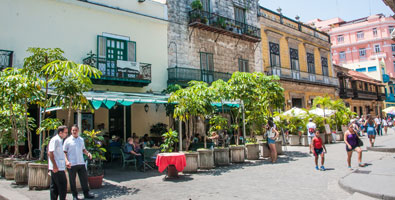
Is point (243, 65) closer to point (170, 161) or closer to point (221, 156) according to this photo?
point (221, 156)

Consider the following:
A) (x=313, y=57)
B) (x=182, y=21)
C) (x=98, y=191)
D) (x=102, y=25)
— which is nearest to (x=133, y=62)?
(x=102, y=25)

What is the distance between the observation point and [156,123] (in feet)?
49.4

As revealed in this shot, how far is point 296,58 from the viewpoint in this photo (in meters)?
24.5

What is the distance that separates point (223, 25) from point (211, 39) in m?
1.16

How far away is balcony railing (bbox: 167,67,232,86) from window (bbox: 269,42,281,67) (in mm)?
6360

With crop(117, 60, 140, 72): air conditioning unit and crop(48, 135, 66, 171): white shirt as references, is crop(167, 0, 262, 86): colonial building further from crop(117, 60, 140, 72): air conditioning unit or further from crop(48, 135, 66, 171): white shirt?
crop(48, 135, 66, 171): white shirt

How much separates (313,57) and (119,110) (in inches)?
774

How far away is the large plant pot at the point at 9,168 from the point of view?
8.05 m

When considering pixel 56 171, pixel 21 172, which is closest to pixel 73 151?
pixel 56 171

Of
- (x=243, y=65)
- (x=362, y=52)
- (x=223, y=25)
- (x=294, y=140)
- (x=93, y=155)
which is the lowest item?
(x=294, y=140)

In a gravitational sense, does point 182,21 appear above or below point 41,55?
Result: above

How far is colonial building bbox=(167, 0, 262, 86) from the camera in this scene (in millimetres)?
16344

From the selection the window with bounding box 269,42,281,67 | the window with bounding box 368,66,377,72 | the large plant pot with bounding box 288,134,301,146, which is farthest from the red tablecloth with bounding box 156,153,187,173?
the window with bounding box 368,66,377,72

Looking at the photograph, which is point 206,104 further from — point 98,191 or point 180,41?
point 180,41
